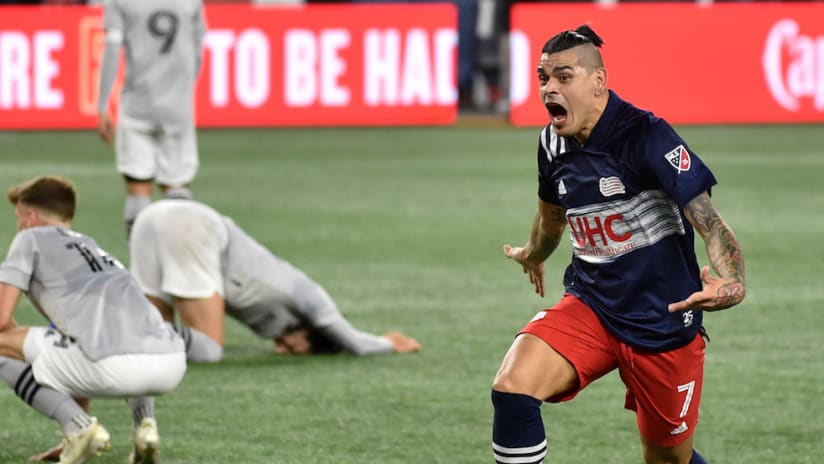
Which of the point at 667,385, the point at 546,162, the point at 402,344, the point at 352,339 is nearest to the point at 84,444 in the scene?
the point at 546,162

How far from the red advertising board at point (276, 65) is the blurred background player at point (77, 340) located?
12787 mm

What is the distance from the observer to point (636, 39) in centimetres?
1900

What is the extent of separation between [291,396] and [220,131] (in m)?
12.3

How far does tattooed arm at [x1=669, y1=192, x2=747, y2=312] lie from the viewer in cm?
433

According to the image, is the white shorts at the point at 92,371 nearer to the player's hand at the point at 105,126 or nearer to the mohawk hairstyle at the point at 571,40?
the mohawk hairstyle at the point at 571,40

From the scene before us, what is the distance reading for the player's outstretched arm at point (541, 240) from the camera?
5.24 m

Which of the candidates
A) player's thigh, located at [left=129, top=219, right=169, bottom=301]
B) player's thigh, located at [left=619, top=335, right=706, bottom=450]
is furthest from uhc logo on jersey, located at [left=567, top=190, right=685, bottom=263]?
player's thigh, located at [left=129, top=219, right=169, bottom=301]

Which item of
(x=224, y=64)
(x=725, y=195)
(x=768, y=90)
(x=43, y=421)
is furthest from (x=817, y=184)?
(x=43, y=421)

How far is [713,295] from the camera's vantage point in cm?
433

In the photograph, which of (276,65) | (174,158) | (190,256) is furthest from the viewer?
(276,65)

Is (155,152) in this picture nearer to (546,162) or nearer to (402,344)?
(402,344)

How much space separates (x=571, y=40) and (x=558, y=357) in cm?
96

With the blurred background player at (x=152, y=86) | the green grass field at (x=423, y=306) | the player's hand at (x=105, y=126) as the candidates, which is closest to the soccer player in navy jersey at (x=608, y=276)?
the green grass field at (x=423, y=306)

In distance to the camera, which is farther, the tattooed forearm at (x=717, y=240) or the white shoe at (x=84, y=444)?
the white shoe at (x=84, y=444)
